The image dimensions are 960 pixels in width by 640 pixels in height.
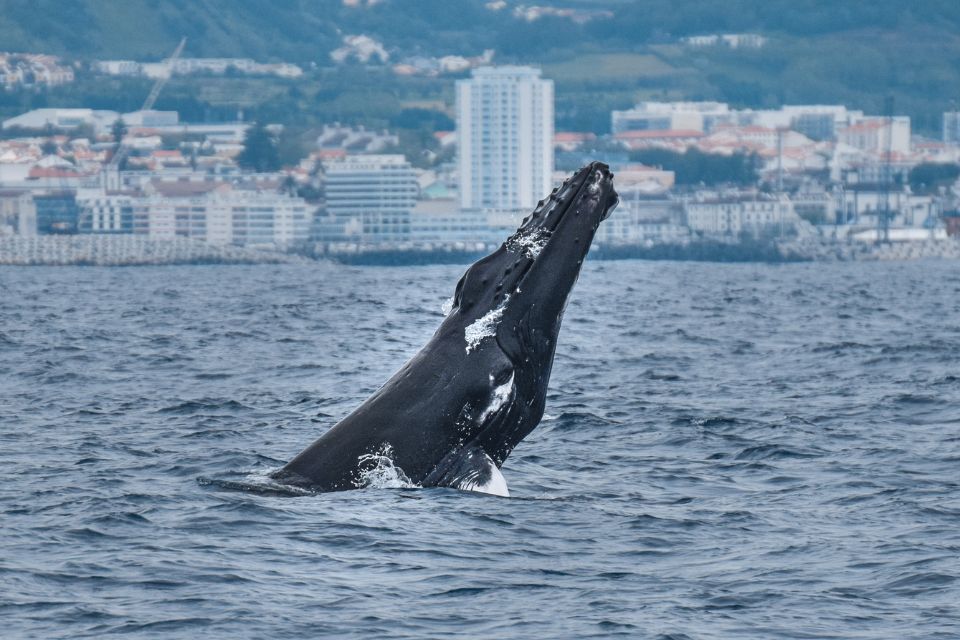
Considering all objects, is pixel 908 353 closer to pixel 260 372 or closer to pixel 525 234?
pixel 260 372

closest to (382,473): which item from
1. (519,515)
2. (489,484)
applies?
(489,484)

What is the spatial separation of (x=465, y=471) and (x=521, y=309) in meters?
1.26

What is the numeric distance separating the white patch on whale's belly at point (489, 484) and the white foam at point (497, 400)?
342mm

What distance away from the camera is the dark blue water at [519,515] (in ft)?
39.6

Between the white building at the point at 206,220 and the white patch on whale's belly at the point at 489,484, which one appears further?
the white building at the point at 206,220

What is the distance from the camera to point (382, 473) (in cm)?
1419

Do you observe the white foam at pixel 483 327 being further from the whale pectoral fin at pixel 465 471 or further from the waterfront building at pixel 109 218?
the waterfront building at pixel 109 218

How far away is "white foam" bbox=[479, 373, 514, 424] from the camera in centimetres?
1419

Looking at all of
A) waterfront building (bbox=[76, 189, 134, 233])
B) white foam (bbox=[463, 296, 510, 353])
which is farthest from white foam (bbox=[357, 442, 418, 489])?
waterfront building (bbox=[76, 189, 134, 233])

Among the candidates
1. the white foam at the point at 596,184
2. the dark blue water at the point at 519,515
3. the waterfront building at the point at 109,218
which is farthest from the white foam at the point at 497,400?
the waterfront building at the point at 109,218

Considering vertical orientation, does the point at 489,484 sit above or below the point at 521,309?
below

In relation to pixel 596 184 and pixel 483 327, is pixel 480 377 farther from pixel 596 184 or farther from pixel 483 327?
pixel 596 184

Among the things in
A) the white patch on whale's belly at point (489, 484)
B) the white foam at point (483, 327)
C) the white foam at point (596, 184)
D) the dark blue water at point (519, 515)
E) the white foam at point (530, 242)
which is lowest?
the dark blue water at point (519, 515)

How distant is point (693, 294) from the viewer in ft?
285
